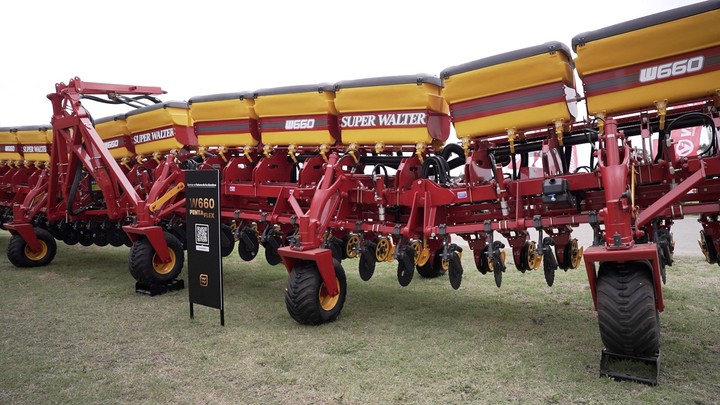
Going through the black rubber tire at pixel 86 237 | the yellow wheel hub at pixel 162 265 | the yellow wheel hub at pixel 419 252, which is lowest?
the yellow wheel hub at pixel 162 265

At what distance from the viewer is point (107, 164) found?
7387 millimetres

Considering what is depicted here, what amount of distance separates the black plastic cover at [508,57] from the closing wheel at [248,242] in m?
3.59

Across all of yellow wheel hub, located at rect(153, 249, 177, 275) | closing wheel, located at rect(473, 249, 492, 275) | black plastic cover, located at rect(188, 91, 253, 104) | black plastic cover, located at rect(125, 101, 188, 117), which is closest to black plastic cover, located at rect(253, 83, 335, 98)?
black plastic cover, located at rect(188, 91, 253, 104)

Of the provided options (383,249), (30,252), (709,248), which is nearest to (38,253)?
(30,252)

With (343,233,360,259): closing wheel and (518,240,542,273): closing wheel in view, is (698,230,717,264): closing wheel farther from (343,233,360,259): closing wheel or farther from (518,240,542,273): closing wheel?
(343,233,360,259): closing wheel

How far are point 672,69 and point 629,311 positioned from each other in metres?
1.80

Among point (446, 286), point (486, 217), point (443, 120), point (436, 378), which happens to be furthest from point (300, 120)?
point (436, 378)

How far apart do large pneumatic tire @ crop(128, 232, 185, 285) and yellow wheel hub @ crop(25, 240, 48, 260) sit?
11.2 feet

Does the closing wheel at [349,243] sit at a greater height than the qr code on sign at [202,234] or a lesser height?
lesser

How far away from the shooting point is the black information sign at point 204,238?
5.19 meters

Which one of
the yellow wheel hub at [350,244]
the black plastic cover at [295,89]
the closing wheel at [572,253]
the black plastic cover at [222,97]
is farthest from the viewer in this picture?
the black plastic cover at [222,97]

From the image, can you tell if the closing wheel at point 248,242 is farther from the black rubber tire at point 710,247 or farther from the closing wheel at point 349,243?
the black rubber tire at point 710,247

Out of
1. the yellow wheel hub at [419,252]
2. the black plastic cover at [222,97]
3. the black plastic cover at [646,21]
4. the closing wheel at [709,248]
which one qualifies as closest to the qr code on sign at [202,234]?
the black plastic cover at [222,97]

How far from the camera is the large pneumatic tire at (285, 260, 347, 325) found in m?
5.08
